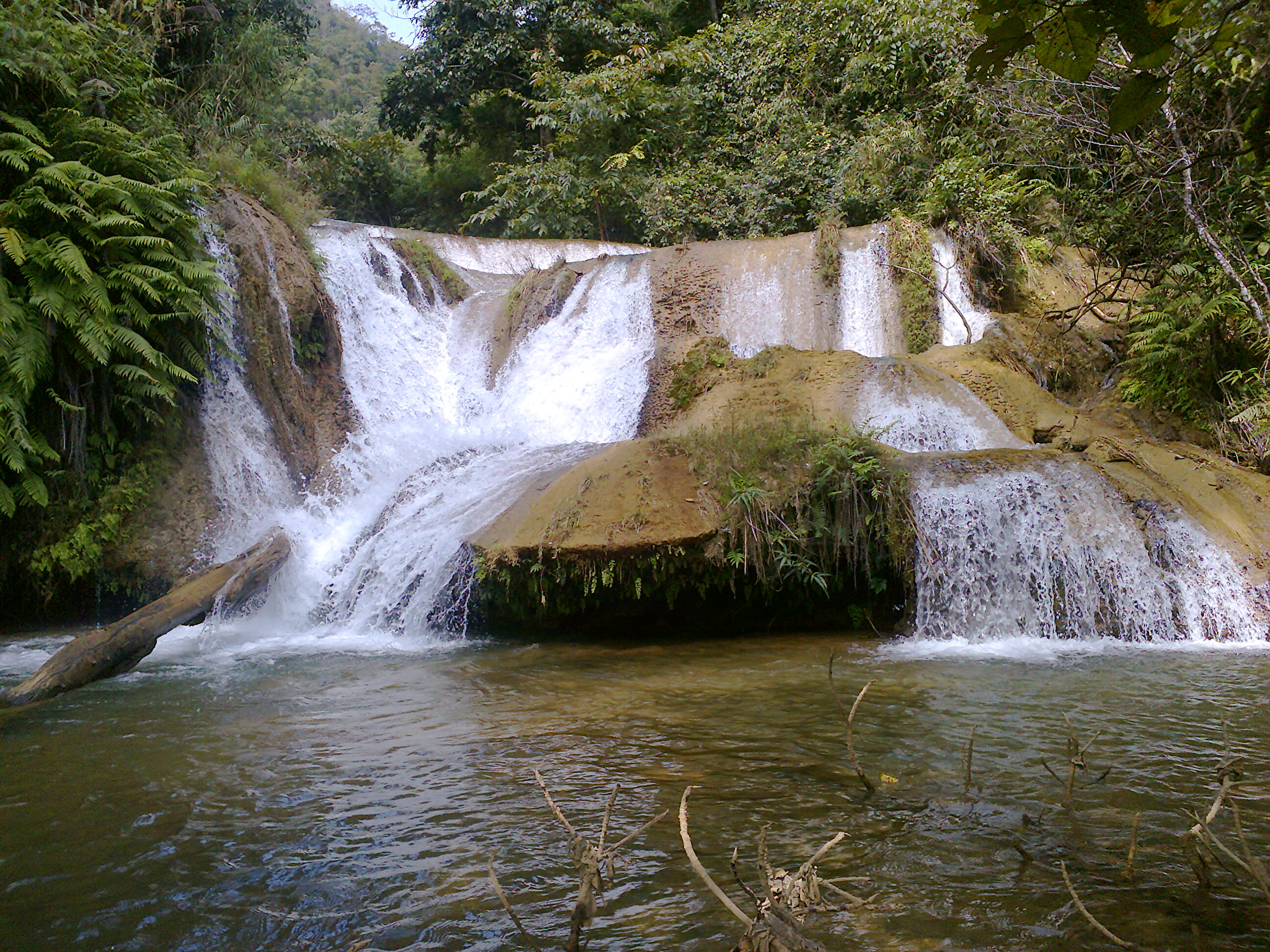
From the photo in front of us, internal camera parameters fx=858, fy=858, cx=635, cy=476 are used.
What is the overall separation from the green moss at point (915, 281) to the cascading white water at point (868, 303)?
0.36 ft

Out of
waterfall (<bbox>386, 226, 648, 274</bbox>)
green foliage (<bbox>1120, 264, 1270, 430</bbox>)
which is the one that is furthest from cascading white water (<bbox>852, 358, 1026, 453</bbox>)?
waterfall (<bbox>386, 226, 648, 274</bbox>)

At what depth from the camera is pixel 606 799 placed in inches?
145

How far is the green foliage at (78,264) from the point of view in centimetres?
754

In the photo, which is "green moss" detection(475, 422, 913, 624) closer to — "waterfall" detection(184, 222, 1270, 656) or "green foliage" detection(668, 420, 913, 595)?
"green foliage" detection(668, 420, 913, 595)

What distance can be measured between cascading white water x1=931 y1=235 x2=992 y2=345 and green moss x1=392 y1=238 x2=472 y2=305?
24.8ft

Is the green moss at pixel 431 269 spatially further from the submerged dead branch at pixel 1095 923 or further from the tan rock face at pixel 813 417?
the submerged dead branch at pixel 1095 923

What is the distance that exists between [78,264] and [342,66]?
43080 mm

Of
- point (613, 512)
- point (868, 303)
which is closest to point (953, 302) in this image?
point (868, 303)

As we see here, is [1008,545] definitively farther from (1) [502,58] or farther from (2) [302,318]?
(1) [502,58]

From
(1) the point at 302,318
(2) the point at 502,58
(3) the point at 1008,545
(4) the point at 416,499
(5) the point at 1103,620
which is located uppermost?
(2) the point at 502,58

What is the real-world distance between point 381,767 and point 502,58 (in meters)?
20.5

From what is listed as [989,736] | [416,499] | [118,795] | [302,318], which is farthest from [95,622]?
[989,736]

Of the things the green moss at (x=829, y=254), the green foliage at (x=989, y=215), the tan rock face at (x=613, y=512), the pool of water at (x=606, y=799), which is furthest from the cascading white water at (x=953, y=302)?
the pool of water at (x=606, y=799)

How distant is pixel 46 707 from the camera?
5422 mm
